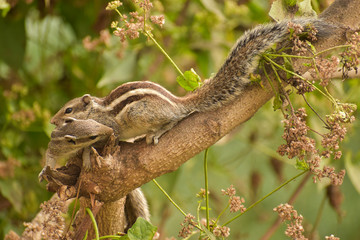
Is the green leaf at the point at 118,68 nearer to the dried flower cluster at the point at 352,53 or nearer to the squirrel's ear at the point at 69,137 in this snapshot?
the squirrel's ear at the point at 69,137

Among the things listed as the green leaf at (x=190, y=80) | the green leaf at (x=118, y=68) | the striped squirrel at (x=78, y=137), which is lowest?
the green leaf at (x=190, y=80)

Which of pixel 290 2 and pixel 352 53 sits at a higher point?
pixel 290 2

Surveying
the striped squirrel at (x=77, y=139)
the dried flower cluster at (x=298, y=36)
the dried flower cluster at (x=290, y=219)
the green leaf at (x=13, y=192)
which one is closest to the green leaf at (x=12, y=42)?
the green leaf at (x=13, y=192)

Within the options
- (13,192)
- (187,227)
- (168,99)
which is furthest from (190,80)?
(13,192)

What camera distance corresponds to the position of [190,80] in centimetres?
147

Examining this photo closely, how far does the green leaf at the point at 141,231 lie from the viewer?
1178 millimetres

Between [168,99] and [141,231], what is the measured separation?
1.38ft

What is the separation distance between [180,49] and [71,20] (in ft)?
1.78

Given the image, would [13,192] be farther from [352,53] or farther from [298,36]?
[352,53]

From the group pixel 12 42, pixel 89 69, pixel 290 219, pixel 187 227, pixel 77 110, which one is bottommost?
pixel 290 219

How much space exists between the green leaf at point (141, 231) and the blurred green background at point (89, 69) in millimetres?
777

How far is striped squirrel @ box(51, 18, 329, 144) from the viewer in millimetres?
1331

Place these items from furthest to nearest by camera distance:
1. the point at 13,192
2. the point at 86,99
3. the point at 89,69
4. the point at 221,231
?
the point at 89,69 → the point at 13,192 → the point at 86,99 → the point at 221,231

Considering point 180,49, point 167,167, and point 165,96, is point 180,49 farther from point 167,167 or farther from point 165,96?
point 167,167
